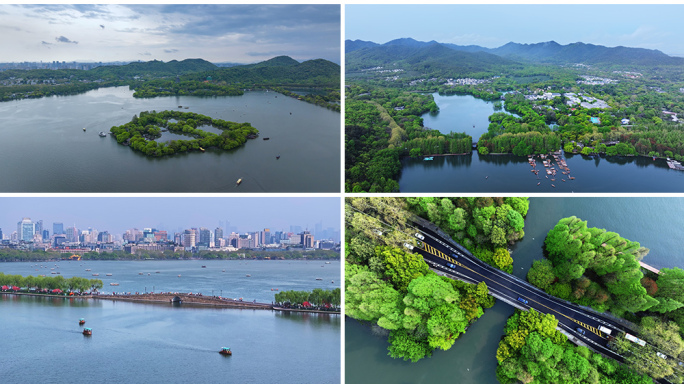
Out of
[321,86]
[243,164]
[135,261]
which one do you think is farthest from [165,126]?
[135,261]

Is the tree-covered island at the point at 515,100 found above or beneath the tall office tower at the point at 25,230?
above

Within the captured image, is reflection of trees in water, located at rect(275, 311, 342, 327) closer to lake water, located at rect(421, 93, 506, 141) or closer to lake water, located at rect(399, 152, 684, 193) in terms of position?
lake water, located at rect(399, 152, 684, 193)

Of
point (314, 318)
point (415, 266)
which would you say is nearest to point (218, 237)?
point (314, 318)

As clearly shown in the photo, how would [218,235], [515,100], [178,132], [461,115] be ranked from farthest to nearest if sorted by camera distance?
[218,235] < [178,132] < [515,100] < [461,115]

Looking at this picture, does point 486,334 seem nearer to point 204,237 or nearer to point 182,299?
point 182,299

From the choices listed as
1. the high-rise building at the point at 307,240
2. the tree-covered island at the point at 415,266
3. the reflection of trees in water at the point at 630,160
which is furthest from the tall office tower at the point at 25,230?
the reflection of trees in water at the point at 630,160

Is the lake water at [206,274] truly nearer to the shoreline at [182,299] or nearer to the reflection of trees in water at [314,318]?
the shoreline at [182,299]

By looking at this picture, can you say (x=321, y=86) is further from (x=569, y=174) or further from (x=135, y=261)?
(x=135, y=261)
